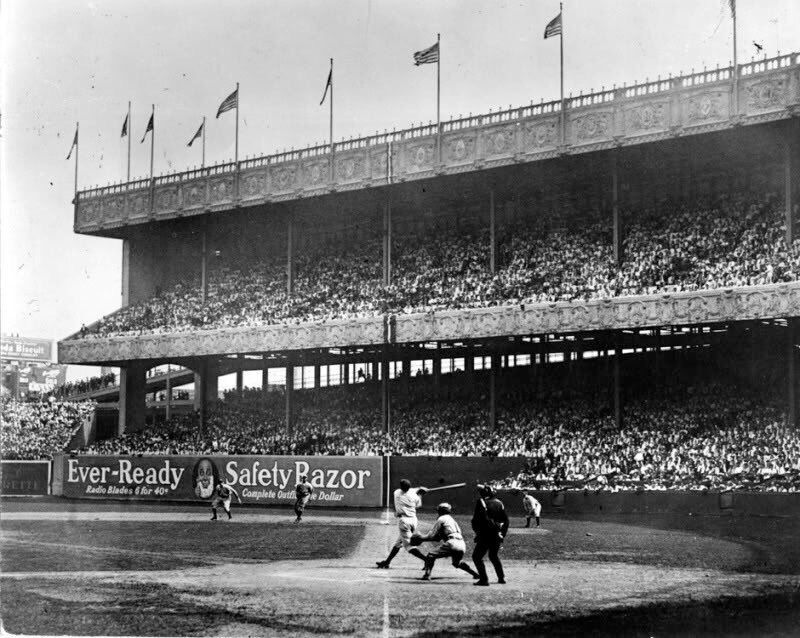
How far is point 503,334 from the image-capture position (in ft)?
128

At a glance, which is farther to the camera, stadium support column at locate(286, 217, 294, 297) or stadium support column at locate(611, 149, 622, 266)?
stadium support column at locate(286, 217, 294, 297)

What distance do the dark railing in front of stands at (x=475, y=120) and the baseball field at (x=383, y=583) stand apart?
15126 millimetres

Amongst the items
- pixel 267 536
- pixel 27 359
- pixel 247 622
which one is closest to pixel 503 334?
pixel 267 536

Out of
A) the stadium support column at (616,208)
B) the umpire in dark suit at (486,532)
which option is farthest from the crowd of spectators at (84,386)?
the umpire in dark suit at (486,532)

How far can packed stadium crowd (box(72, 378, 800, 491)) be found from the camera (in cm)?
3288

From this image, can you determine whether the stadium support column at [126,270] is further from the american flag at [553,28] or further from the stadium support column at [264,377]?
the american flag at [553,28]

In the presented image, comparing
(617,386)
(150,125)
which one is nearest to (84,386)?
(150,125)

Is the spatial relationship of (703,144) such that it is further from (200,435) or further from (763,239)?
(200,435)

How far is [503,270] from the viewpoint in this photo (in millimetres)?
41906

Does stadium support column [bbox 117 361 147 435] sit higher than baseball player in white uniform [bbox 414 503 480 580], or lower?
higher

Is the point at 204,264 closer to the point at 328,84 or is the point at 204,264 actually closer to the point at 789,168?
the point at 328,84

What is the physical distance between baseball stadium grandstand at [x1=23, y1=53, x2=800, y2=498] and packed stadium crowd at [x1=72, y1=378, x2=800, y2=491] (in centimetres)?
10

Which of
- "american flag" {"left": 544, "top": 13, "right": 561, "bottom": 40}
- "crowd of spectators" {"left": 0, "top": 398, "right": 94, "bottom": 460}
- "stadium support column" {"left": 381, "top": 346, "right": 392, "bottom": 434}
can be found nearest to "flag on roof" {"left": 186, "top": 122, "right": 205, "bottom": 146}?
"stadium support column" {"left": 381, "top": 346, "right": 392, "bottom": 434}

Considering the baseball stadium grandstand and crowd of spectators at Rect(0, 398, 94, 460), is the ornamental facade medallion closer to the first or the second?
the baseball stadium grandstand
